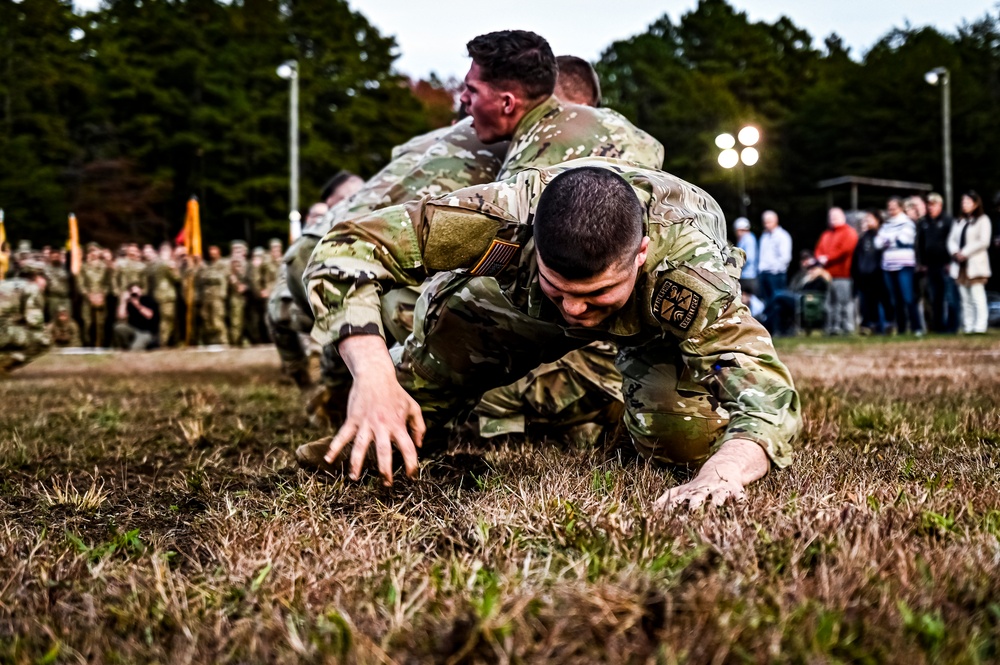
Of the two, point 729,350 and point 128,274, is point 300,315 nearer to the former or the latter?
point 729,350

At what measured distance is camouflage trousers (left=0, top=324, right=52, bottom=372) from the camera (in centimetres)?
1049

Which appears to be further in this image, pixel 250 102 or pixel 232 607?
pixel 250 102

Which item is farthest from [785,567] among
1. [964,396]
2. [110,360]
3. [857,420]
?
[110,360]

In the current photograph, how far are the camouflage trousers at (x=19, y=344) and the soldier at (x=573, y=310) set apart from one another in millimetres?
8249

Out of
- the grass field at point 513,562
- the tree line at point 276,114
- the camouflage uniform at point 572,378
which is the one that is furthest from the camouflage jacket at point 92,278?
the camouflage uniform at point 572,378

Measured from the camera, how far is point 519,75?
14.6ft

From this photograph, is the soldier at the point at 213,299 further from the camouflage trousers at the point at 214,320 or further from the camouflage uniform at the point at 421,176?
the camouflage uniform at the point at 421,176

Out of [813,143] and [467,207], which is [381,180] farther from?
[813,143]

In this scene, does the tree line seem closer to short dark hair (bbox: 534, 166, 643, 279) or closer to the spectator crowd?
the spectator crowd

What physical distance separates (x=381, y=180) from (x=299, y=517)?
3.28 metres

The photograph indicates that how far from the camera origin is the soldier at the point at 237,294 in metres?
18.9

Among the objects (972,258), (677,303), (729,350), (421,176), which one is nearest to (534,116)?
(421,176)

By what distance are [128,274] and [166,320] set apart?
154cm

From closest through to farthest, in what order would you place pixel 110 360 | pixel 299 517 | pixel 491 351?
pixel 299 517 < pixel 491 351 < pixel 110 360
